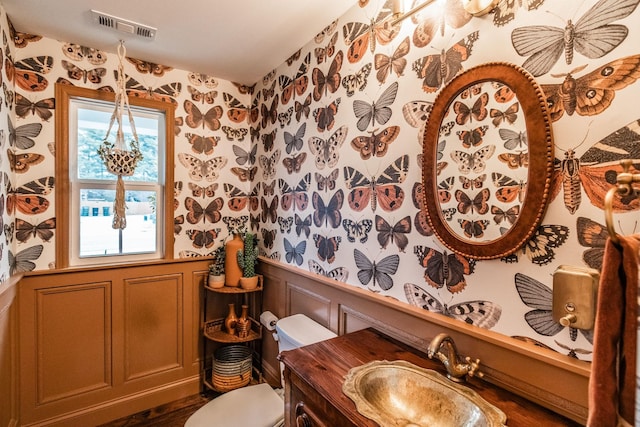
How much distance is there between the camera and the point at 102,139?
6.72 feet

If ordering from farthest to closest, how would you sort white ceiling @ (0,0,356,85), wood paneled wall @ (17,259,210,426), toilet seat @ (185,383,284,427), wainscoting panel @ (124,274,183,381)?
wainscoting panel @ (124,274,183,381), wood paneled wall @ (17,259,210,426), white ceiling @ (0,0,356,85), toilet seat @ (185,383,284,427)

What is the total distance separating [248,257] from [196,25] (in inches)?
59.6

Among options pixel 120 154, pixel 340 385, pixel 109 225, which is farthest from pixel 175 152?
pixel 340 385

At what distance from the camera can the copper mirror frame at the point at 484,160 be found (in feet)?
2.90

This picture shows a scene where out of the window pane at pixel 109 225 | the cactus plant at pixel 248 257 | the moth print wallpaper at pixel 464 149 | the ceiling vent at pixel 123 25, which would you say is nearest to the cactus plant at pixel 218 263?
the cactus plant at pixel 248 257

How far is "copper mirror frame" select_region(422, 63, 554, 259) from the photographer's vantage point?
0.88 m

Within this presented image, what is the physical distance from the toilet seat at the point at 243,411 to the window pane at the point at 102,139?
5.13 feet

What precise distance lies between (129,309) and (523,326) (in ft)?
7.54

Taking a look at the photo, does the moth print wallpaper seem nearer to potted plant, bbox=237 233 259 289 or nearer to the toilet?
the toilet

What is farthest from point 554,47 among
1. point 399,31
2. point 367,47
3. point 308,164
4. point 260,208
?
point 260,208

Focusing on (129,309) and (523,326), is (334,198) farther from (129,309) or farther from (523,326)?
(129,309)

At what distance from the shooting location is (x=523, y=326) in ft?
3.01

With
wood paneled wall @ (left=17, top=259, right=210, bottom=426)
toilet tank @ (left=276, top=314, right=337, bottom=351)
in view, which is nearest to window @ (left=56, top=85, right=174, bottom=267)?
wood paneled wall @ (left=17, top=259, right=210, bottom=426)

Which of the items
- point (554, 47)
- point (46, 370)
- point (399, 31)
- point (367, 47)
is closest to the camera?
point (554, 47)
